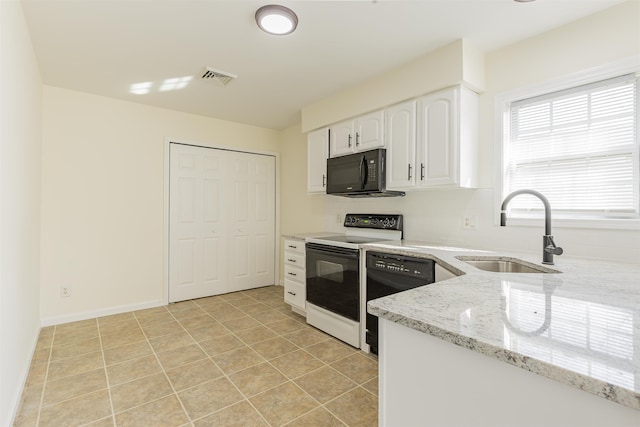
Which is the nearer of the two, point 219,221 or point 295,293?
point 295,293

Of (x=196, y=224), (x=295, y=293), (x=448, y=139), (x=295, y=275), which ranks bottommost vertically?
(x=295, y=293)

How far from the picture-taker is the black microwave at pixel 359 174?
288 cm

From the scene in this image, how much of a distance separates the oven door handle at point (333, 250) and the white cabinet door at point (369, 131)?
1.02 m

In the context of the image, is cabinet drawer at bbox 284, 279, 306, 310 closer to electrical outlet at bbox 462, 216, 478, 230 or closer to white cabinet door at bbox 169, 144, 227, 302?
white cabinet door at bbox 169, 144, 227, 302

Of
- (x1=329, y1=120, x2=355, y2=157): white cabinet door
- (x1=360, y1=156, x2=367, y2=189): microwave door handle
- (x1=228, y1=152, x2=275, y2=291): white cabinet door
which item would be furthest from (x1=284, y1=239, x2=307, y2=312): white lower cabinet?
(x1=228, y1=152, x2=275, y2=291): white cabinet door

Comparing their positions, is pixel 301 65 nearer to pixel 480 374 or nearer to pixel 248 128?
pixel 248 128

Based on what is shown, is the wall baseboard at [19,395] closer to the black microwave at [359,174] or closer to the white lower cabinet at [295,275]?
the white lower cabinet at [295,275]

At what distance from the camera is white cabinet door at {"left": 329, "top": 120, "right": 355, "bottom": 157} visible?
322 cm

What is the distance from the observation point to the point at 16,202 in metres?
1.94

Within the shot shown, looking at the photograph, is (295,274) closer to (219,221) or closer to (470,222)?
(219,221)

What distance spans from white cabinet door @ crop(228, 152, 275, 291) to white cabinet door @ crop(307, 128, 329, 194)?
1233mm

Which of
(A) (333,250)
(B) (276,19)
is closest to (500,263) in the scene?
(A) (333,250)

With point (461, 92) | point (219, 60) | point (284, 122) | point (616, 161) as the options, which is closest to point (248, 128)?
point (284, 122)

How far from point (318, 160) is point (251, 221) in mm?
1601
